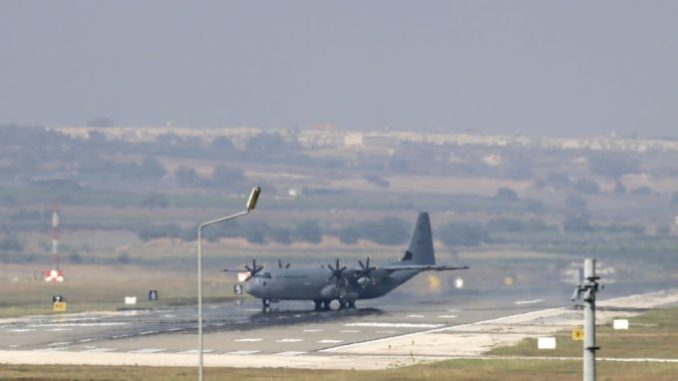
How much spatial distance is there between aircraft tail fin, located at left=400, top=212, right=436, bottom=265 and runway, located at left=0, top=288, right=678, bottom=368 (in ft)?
10.4

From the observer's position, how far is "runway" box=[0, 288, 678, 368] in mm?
80938

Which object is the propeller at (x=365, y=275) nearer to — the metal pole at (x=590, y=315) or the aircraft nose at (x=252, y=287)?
the aircraft nose at (x=252, y=287)

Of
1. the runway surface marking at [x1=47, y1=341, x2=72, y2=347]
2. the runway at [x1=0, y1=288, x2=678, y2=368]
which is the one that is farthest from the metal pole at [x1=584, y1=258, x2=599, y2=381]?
the runway surface marking at [x1=47, y1=341, x2=72, y2=347]

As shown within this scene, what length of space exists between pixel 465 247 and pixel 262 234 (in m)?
19.8

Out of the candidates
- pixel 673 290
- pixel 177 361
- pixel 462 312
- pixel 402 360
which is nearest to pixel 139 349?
pixel 177 361

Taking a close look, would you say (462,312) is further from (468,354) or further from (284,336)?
(468,354)

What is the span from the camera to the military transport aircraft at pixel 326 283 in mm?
115625

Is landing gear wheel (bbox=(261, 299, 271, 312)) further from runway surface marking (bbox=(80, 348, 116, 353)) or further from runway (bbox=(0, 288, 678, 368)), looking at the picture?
runway surface marking (bbox=(80, 348, 116, 353))

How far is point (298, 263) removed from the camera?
158 metres

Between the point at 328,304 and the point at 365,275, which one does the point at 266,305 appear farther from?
the point at 365,275

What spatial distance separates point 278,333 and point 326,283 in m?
22.1

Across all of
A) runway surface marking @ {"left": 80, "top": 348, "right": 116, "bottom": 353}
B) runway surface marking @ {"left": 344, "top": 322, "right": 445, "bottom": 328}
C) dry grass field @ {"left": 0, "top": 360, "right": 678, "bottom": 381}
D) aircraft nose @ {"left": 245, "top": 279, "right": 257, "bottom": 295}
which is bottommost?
dry grass field @ {"left": 0, "top": 360, "right": 678, "bottom": 381}

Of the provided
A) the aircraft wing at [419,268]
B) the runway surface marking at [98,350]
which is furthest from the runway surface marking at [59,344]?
the aircraft wing at [419,268]

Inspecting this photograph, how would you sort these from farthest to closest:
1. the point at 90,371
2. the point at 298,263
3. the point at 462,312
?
the point at 298,263 → the point at 462,312 → the point at 90,371
